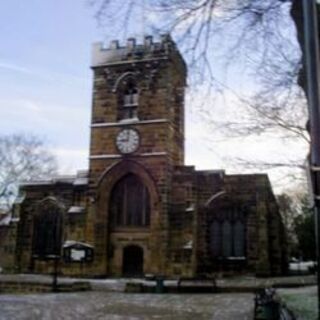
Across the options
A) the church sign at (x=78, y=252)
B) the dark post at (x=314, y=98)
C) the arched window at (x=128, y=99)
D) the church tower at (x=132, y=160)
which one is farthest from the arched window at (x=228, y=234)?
the dark post at (x=314, y=98)

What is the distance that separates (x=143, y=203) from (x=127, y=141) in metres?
3.72

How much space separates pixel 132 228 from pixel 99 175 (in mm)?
3643

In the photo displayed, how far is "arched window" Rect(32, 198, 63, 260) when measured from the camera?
3216cm

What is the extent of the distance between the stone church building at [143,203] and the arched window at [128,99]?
0.06 m

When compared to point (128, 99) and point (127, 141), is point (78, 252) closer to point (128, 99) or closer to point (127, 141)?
point (127, 141)

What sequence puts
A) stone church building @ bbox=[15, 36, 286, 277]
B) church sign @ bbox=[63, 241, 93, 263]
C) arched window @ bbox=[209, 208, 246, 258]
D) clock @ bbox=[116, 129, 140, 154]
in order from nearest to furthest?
arched window @ bbox=[209, 208, 246, 258], stone church building @ bbox=[15, 36, 286, 277], church sign @ bbox=[63, 241, 93, 263], clock @ bbox=[116, 129, 140, 154]

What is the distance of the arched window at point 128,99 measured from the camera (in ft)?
109

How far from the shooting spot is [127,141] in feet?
105

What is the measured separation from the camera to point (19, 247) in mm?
32625

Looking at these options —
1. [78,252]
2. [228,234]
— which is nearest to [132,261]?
[78,252]

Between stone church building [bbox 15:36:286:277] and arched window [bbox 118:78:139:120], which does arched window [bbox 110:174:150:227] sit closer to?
stone church building [bbox 15:36:286:277]

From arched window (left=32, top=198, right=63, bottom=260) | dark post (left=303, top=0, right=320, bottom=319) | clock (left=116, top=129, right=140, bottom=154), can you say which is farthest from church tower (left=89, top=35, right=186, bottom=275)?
dark post (left=303, top=0, right=320, bottom=319)

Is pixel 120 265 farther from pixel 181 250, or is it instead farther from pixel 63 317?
pixel 63 317

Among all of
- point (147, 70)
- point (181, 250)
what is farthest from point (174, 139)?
point (181, 250)
